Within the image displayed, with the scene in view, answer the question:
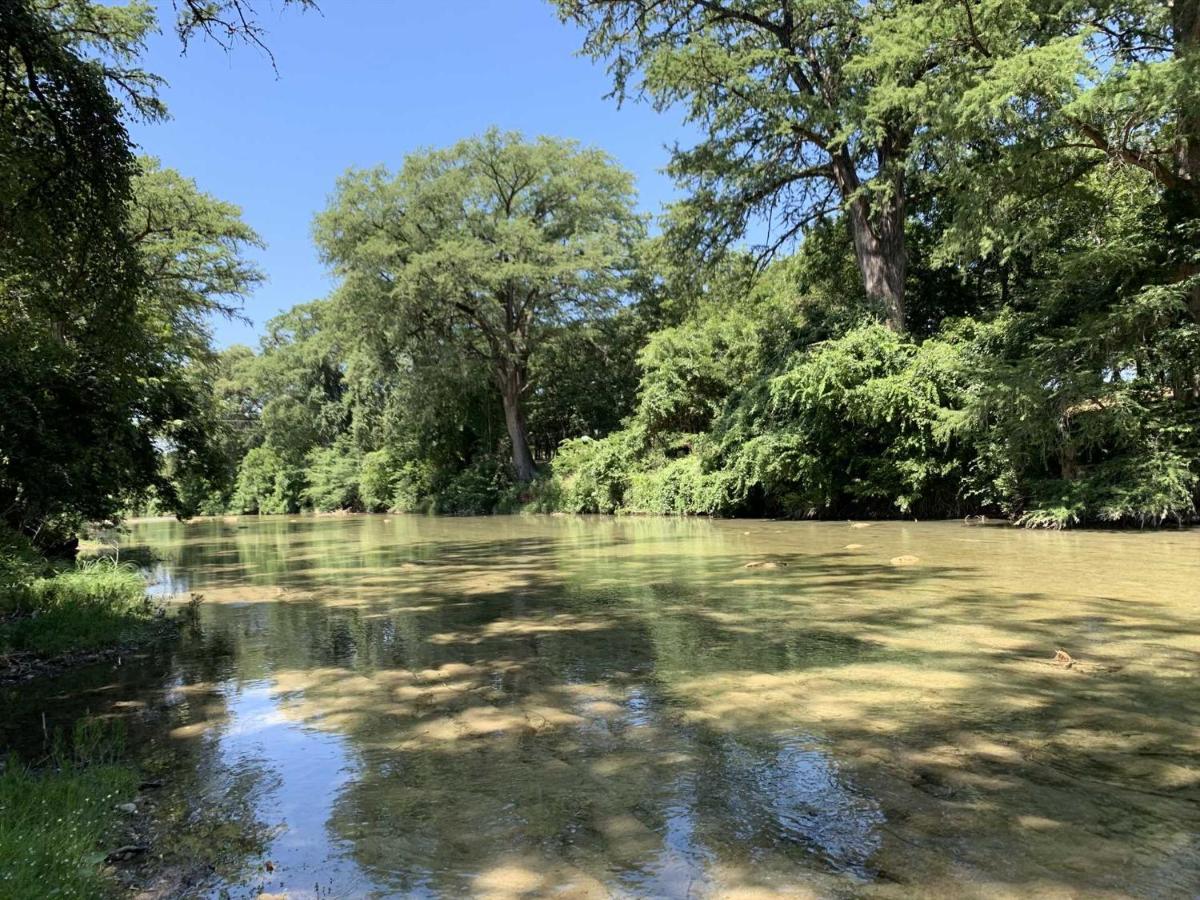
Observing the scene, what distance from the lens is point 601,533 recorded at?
2172 centimetres

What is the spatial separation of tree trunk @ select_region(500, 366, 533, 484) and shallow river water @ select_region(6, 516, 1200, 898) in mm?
27022

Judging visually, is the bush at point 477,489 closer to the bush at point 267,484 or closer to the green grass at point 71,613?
the bush at point 267,484

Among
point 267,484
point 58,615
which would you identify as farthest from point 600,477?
point 267,484

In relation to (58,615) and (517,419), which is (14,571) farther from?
(517,419)

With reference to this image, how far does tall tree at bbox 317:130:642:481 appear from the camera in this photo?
32.4m

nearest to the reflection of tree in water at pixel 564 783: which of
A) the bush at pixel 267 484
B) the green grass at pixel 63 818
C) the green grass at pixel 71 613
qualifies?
the green grass at pixel 63 818

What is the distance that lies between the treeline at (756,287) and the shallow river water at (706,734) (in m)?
4.34

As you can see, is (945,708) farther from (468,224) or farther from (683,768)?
(468,224)

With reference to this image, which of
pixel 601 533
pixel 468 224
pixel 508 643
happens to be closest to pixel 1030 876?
pixel 508 643

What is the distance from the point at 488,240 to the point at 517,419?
8.87 m

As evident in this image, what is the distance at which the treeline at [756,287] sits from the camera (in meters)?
9.14

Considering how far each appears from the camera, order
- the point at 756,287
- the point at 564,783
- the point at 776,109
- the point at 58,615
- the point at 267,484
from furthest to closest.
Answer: the point at 267,484 < the point at 756,287 < the point at 776,109 < the point at 58,615 < the point at 564,783

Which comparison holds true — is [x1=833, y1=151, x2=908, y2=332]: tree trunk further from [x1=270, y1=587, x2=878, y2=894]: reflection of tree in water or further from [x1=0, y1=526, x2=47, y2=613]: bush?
[x1=0, y1=526, x2=47, y2=613]: bush

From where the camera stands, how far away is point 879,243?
2291cm
